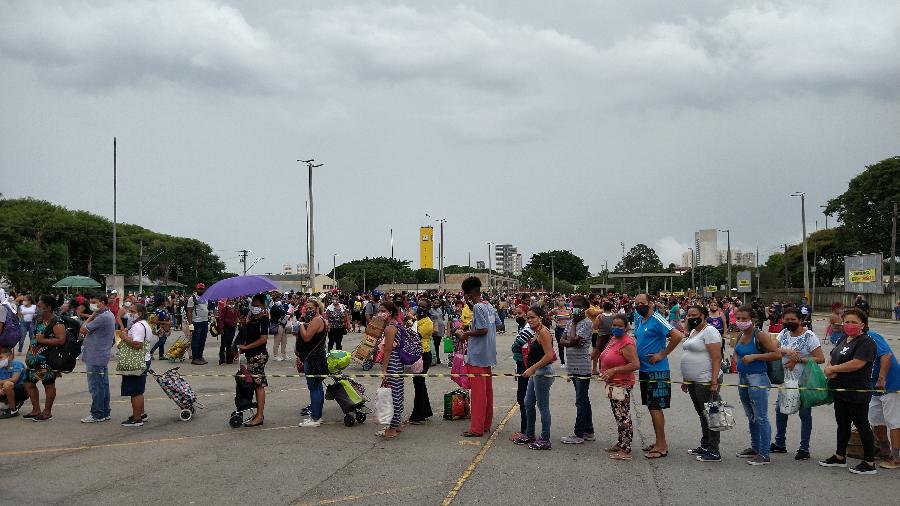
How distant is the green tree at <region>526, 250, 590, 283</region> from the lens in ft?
479

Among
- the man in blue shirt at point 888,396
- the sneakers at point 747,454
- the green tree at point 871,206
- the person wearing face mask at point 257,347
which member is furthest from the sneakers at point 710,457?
the green tree at point 871,206

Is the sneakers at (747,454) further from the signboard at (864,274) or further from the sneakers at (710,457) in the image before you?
the signboard at (864,274)

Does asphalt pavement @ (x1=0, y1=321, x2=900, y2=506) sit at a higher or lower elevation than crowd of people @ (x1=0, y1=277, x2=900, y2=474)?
lower

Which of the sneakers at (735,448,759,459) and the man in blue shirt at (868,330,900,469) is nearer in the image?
the man in blue shirt at (868,330,900,469)

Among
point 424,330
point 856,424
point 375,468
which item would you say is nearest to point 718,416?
point 856,424

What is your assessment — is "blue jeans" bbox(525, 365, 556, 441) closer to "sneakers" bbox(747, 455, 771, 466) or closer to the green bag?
"sneakers" bbox(747, 455, 771, 466)

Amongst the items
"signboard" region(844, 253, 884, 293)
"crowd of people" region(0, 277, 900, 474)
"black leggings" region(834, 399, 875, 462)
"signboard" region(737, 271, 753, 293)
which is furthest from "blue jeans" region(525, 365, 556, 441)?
"signboard" region(737, 271, 753, 293)

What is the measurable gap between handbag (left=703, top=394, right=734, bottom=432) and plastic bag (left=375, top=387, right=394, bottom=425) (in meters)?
3.61

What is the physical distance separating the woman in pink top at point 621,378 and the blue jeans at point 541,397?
27.5 inches

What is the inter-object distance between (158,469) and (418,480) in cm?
266

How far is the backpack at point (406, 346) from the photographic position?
29.7 feet

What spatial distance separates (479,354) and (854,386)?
401 centimetres

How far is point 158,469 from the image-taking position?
7129 millimetres

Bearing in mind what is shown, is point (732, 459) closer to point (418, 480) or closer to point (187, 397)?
point (418, 480)
